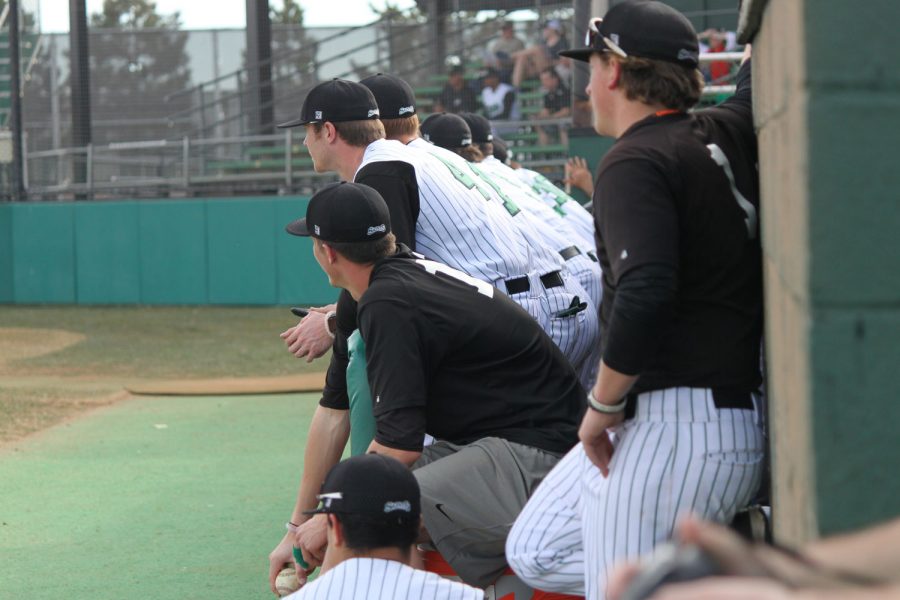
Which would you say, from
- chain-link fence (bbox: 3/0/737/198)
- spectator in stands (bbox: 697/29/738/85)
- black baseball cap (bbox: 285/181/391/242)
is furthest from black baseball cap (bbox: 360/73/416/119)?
chain-link fence (bbox: 3/0/737/198)

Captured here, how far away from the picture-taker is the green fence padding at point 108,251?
57.8 feet

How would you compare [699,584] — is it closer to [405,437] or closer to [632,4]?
[632,4]

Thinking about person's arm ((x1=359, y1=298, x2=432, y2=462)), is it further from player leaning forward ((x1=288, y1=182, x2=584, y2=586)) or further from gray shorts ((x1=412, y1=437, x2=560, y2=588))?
gray shorts ((x1=412, y1=437, x2=560, y2=588))

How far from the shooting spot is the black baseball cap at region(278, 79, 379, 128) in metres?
4.76

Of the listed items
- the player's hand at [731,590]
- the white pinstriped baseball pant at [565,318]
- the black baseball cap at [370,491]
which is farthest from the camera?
the white pinstriped baseball pant at [565,318]

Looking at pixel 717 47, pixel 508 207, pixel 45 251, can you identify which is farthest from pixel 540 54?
pixel 508 207

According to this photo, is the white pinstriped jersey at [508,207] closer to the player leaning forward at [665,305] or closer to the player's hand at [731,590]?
the player leaning forward at [665,305]

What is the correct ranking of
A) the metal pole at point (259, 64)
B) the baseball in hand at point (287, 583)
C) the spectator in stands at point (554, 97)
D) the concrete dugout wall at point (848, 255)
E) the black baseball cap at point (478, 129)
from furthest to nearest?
the metal pole at point (259, 64)
the spectator in stands at point (554, 97)
the black baseball cap at point (478, 129)
the baseball in hand at point (287, 583)
the concrete dugout wall at point (848, 255)

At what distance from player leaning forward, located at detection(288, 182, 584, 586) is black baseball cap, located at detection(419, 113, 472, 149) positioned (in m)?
2.69

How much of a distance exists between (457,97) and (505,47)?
3.60ft

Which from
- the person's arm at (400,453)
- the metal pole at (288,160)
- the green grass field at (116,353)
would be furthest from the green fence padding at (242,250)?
the person's arm at (400,453)

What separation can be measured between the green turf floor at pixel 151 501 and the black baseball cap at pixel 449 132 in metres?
1.89

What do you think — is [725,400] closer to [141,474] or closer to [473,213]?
[473,213]

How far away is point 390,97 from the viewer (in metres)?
5.40
